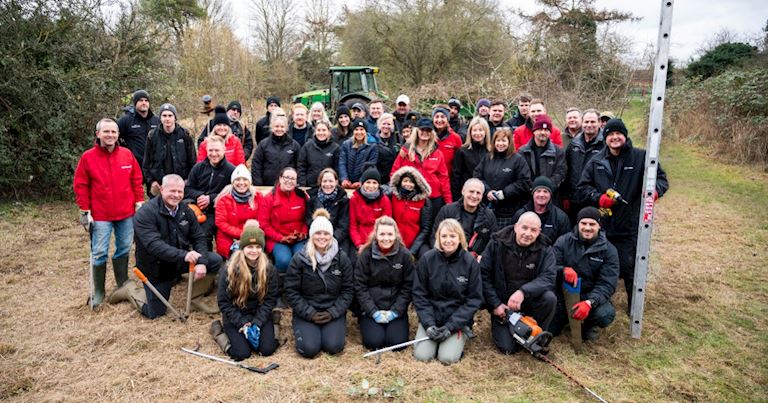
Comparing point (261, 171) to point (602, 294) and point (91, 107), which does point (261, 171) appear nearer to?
point (602, 294)

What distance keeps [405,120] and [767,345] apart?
4956 millimetres

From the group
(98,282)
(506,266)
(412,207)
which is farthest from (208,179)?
(506,266)

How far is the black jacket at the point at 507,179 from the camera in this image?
209 inches

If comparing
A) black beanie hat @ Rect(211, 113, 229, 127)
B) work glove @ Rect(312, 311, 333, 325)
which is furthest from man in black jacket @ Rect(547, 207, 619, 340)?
black beanie hat @ Rect(211, 113, 229, 127)

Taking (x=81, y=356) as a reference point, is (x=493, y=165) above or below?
above

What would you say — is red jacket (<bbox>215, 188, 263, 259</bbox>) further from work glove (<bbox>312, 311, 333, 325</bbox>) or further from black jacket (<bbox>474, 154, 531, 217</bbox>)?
black jacket (<bbox>474, 154, 531, 217</bbox>)

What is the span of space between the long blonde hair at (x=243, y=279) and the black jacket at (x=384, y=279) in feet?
2.69

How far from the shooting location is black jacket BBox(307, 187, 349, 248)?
534 centimetres

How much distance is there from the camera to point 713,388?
3.90m

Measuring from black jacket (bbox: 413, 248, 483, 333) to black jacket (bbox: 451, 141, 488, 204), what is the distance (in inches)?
60.5

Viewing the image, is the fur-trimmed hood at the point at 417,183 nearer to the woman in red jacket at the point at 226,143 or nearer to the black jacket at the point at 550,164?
the black jacket at the point at 550,164

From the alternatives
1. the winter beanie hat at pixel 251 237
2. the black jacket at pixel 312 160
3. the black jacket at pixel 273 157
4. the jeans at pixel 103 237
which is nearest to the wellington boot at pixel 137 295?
the jeans at pixel 103 237

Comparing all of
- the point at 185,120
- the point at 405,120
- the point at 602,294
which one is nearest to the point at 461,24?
the point at 185,120

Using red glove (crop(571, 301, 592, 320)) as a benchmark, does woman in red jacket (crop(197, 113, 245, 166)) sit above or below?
above
